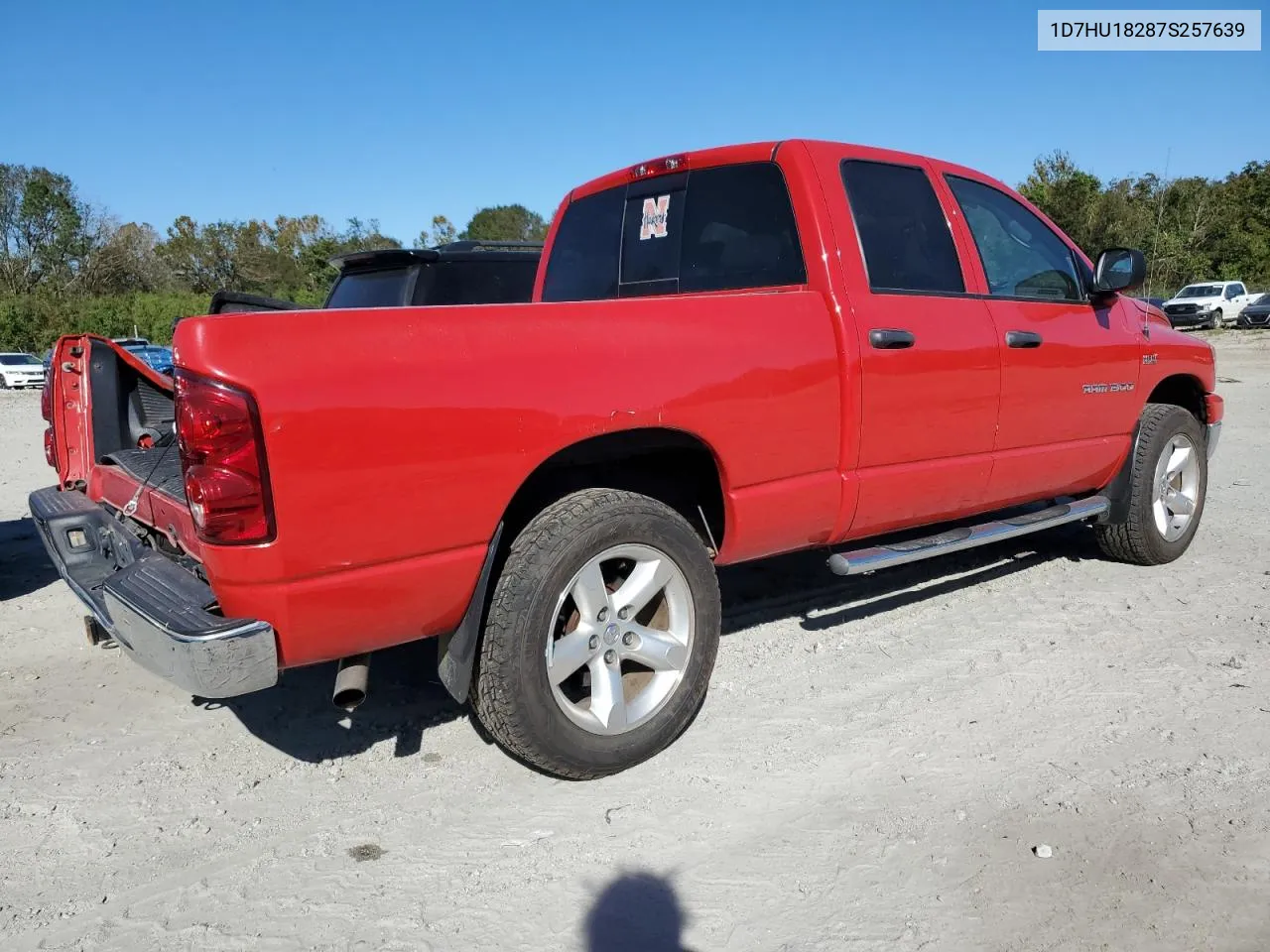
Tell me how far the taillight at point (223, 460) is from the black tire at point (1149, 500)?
14.3 feet

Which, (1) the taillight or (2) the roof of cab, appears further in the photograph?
(2) the roof of cab

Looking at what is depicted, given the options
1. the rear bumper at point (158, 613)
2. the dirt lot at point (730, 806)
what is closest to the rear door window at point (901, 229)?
the dirt lot at point (730, 806)

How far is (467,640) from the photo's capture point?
8.88 ft

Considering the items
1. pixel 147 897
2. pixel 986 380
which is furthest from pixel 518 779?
pixel 986 380

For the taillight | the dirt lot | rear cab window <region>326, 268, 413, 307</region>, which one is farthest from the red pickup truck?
rear cab window <region>326, 268, 413, 307</region>

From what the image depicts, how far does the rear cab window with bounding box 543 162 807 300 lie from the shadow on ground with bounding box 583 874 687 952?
2173 millimetres

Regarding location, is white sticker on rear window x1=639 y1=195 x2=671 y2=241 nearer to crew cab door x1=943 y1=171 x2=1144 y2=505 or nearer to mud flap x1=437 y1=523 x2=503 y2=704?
crew cab door x1=943 y1=171 x2=1144 y2=505

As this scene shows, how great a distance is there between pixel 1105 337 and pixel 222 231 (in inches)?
2405

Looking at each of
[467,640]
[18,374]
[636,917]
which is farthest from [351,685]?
[18,374]

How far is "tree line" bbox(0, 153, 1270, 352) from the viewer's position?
3731 cm

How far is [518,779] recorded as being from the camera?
304cm

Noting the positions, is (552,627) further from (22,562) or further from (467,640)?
(22,562)

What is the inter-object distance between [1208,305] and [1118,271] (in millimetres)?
32609

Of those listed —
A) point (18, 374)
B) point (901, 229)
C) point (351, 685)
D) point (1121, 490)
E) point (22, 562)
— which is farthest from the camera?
point (18, 374)
